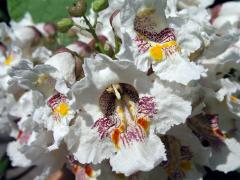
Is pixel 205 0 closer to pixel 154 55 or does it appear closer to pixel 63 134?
pixel 154 55

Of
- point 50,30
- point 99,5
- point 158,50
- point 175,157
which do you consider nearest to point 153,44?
point 158,50

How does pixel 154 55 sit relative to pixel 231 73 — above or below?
above

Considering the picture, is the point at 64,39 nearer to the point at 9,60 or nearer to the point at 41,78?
the point at 9,60

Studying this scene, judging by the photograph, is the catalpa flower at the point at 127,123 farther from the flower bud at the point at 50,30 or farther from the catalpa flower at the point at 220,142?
the flower bud at the point at 50,30

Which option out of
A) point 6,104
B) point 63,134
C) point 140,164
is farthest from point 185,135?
point 6,104

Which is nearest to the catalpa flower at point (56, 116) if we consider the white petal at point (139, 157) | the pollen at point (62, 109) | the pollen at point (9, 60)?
the pollen at point (62, 109)

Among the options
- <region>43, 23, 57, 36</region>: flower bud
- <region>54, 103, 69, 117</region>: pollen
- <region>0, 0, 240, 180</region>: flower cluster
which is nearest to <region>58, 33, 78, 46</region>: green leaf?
<region>43, 23, 57, 36</region>: flower bud

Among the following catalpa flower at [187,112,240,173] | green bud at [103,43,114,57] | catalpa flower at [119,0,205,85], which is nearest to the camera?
catalpa flower at [119,0,205,85]

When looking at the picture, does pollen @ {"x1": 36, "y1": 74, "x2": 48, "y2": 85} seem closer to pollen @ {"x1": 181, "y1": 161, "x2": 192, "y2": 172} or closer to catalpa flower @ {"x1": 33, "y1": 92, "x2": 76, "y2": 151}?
catalpa flower @ {"x1": 33, "y1": 92, "x2": 76, "y2": 151}
